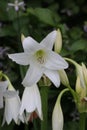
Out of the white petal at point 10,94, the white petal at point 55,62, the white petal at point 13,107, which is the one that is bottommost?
the white petal at point 13,107

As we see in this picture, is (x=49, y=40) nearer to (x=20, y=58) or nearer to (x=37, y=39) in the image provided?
(x=20, y=58)

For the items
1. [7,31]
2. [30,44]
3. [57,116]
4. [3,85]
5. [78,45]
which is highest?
[7,31]

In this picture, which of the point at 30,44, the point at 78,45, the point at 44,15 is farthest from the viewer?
the point at 44,15

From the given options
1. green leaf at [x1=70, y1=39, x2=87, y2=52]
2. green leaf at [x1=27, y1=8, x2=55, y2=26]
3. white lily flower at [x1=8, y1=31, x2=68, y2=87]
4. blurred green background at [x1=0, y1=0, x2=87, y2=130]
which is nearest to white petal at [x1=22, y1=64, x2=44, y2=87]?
white lily flower at [x1=8, y1=31, x2=68, y2=87]

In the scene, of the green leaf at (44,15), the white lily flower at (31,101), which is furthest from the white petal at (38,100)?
the green leaf at (44,15)

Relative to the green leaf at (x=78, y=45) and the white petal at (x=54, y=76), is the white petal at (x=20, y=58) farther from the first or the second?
the green leaf at (x=78, y=45)

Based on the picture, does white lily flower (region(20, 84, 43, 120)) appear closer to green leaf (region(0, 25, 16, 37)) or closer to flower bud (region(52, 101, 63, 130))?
flower bud (region(52, 101, 63, 130))

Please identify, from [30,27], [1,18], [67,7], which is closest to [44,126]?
[30,27]

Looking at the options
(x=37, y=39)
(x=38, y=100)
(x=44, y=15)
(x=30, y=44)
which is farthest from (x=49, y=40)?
(x=44, y=15)
